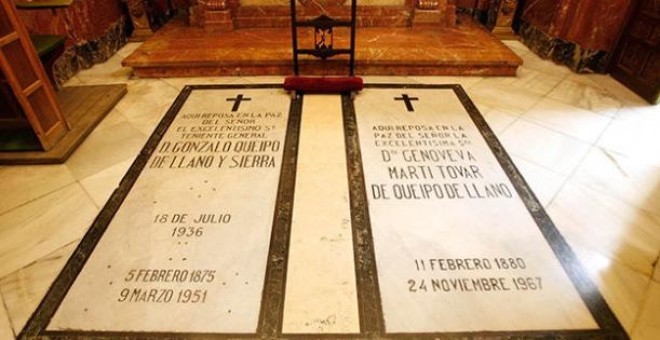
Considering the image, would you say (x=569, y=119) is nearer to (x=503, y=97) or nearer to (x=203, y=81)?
(x=503, y=97)

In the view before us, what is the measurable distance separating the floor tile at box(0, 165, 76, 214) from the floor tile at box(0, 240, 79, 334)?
0.55m

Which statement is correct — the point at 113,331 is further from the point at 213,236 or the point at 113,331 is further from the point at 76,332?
the point at 213,236

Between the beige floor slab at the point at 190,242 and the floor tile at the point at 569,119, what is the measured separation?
1.96 meters

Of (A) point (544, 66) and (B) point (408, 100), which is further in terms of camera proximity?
(A) point (544, 66)

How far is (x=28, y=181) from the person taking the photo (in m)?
2.21

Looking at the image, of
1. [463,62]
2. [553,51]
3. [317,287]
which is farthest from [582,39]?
[317,287]

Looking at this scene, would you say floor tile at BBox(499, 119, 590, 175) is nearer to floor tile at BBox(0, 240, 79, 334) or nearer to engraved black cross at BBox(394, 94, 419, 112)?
engraved black cross at BBox(394, 94, 419, 112)

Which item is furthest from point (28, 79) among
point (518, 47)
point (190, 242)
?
point (518, 47)

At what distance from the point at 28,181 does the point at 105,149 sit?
451 mm

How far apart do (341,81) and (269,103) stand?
24.1 inches

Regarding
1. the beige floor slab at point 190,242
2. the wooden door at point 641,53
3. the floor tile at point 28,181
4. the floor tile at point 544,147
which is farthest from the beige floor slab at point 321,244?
the wooden door at point 641,53

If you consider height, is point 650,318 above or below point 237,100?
below

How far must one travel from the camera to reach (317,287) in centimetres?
160

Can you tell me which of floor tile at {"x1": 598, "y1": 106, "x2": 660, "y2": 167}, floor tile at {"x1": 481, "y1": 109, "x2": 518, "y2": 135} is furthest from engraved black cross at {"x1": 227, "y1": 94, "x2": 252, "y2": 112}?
floor tile at {"x1": 598, "y1": 106, "x2": 660, "y2": 167}
